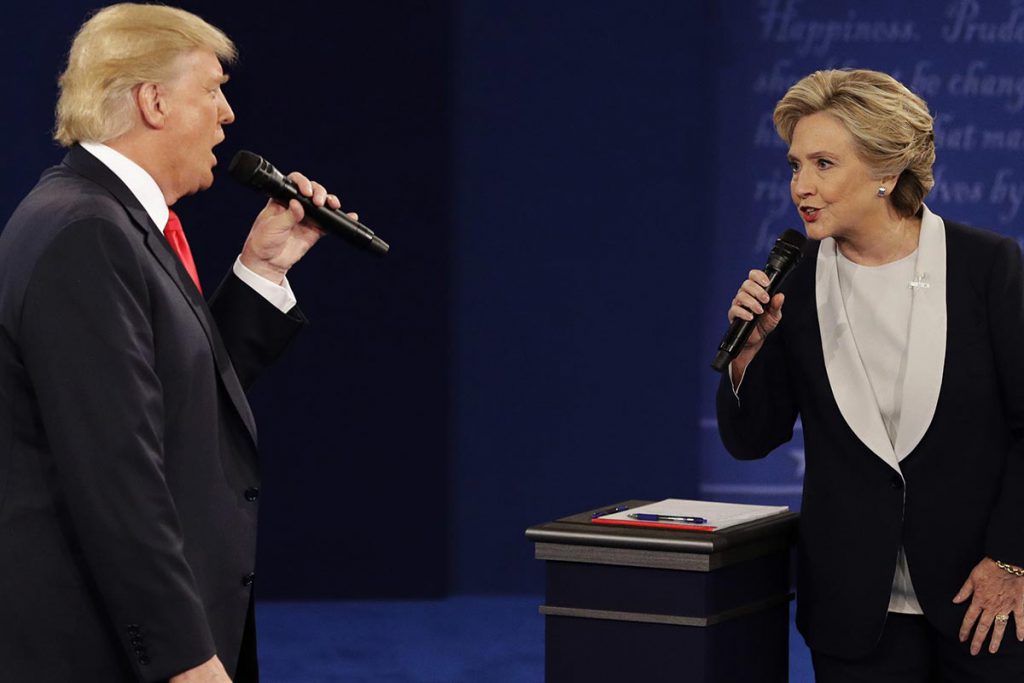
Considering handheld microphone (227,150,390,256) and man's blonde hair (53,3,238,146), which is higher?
man's blonde hair (53,3,238,146)

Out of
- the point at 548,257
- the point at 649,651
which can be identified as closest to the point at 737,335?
the point at 649,651

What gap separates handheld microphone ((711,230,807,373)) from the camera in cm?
248

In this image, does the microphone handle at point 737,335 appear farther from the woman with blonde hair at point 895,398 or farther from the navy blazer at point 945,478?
the navy blazer at point 945,478

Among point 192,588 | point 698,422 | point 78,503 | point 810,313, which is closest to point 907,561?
point 810,313

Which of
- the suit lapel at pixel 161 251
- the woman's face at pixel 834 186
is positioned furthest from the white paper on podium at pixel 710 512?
the suit lapel at pixel 161 251

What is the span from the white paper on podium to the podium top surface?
23mm

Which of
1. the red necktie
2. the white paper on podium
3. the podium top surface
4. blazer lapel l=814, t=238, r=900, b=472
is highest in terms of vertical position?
the red necktie

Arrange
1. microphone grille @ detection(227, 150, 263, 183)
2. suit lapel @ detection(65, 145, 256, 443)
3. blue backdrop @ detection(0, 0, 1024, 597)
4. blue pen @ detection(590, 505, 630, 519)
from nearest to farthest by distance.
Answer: suit lapel @ detection(65, 145, 256, 443) → microphone grille @ detection(227, 150, 263, 183) → blue pen @ detection(590, 505, 630, 519) → blue backdrop @ detection(0, 0, 1024, 597)

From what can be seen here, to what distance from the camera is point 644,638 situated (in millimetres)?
2482

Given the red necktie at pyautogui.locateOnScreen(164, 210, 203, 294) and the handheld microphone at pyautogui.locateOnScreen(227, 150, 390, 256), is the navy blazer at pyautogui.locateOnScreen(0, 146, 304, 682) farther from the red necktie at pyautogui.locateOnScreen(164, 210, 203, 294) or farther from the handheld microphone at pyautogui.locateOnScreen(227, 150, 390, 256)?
the handheld microphone at pyautogui.locateOnScreen(227, 150, 390, 256)

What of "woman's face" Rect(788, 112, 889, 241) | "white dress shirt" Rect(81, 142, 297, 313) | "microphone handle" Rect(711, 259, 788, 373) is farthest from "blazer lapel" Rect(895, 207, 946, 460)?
"white dress shirt" Rect(81, 142, 297, 313)

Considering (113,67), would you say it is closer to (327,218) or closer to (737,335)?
(327,218)

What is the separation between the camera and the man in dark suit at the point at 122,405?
1.87 meters

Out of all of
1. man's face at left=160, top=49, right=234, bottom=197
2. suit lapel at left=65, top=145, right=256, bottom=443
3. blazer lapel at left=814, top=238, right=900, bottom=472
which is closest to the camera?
suit lapel at left=65, top=145, right=256, bottom=443
